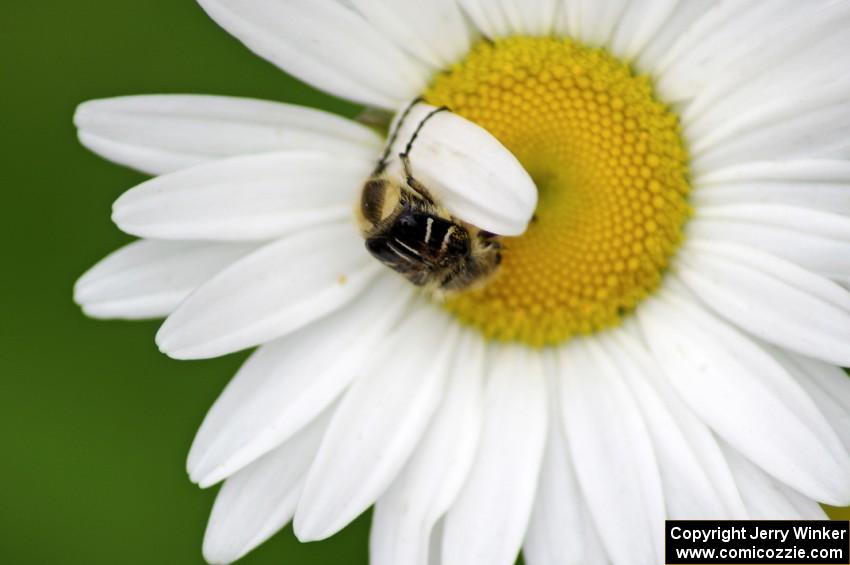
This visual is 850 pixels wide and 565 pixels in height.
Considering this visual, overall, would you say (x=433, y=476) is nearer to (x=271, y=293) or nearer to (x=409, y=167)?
(x=271, y=293)

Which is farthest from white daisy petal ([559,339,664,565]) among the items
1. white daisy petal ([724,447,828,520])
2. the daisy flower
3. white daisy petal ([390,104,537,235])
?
white daisy petal ([390,104,537,235])

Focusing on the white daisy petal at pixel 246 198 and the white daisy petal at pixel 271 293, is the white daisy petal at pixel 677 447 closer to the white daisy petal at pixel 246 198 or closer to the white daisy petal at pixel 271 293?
the white daisy petal at pixel 271 293

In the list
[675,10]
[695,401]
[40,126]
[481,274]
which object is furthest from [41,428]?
[675,10]

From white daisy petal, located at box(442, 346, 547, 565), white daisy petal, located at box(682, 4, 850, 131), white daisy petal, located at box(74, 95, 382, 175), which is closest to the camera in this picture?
white daisy petal, located at box(682, 4, 850, 131)

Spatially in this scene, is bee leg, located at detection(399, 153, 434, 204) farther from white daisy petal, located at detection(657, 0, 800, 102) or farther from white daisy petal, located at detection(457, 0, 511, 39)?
white daisy petal, located at detection(657, 0, 800, 102)

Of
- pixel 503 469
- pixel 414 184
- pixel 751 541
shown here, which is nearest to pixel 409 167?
pixel 414 184

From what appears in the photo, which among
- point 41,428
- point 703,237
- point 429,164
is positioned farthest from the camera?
point 41,428

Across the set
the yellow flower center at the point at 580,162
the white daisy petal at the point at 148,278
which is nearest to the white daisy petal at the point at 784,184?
the yellow flower center at the point at 580,162

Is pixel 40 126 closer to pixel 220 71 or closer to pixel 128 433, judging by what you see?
pixel 220 71
